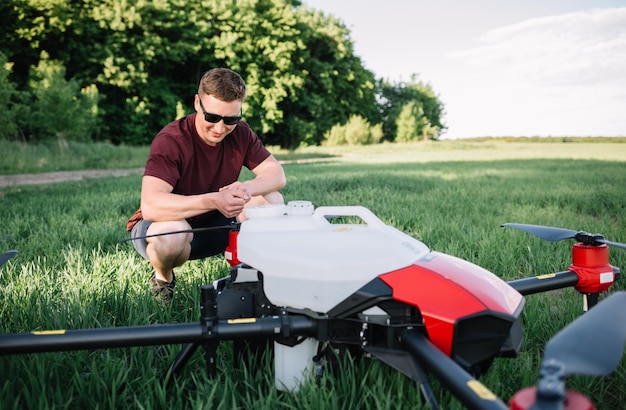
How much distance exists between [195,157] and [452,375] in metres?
2.64

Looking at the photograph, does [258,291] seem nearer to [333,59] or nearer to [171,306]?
[171,306]

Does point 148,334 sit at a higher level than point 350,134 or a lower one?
lower

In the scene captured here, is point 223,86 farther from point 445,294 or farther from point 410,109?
point 410,109

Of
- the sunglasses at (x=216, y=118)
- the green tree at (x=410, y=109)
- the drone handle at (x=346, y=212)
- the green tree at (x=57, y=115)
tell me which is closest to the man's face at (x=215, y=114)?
the sunglasses at (x=216, y=118)

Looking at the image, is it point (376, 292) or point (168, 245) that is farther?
point (168, 245)

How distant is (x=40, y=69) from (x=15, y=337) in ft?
90.1

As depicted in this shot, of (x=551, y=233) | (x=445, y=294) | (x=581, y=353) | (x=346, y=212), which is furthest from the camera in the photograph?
(x=551, y=233)

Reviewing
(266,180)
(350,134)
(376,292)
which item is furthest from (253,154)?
(350,134)

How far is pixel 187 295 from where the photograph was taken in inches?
126

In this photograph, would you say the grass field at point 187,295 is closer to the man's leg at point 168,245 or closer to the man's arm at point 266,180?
the man's leg at point 168,245

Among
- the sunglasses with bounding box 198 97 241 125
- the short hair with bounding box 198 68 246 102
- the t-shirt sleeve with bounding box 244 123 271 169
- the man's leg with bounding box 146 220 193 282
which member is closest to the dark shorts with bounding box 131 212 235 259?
the man's leg with bounding box 146 220 193 282

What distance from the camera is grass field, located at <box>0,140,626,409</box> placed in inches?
77.4

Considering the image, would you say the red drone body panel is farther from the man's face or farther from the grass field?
the man's face

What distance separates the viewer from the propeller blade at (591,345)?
3.65 ft
